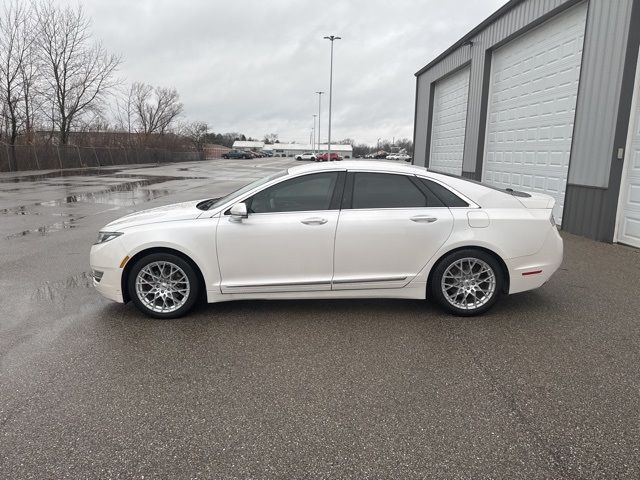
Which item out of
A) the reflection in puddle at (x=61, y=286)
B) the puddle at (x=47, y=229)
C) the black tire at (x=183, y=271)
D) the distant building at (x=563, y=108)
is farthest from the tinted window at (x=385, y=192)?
the puddle at (x=47, y=229)

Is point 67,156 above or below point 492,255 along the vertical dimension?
above

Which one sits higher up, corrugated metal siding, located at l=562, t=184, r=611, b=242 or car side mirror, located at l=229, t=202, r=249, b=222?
car side mirror, located at l=229, t=202, r=249, b=222

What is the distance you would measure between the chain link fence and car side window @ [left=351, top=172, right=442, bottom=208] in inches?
1332

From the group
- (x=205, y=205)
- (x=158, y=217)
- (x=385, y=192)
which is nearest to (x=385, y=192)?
(x=385, y=192)

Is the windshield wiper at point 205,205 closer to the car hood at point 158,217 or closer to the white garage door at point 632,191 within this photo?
the car hood at point 158,217

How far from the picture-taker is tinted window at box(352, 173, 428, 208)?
4.72 meters

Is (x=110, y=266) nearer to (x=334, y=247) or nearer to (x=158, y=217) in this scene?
(x=158, y=217)

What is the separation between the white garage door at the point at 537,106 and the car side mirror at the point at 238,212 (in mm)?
7784

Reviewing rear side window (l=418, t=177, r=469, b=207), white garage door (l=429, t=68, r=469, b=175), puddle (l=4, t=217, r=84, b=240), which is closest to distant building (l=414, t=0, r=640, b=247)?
white garage door (l=429, t=68, r=469, b=175)

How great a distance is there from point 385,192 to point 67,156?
4014 centimetres

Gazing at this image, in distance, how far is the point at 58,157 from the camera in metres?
36.8

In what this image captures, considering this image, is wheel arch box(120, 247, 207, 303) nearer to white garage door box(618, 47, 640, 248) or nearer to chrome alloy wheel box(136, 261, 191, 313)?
chrome alloy wheel box(136, 261, 191, 313)

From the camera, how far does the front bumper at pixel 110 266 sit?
452 cm

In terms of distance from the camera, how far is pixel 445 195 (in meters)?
4.77
